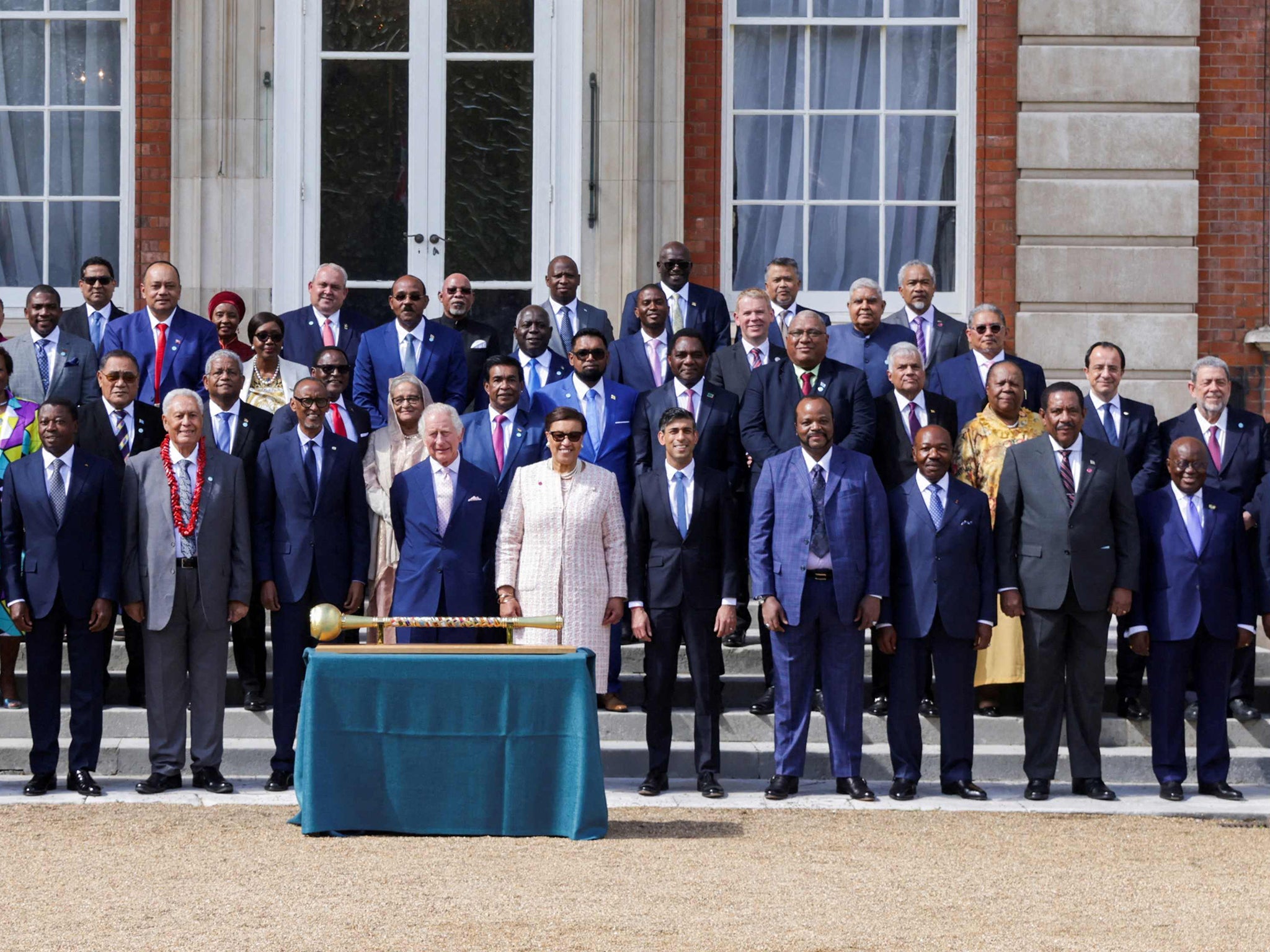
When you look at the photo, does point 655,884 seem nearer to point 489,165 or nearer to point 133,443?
point 133,443

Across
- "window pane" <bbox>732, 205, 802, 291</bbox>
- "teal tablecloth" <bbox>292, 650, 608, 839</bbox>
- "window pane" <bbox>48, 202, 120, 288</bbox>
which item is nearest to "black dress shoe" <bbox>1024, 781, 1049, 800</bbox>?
"teal tablecloth" <bbox>292, 650, 608, 839</bbox>

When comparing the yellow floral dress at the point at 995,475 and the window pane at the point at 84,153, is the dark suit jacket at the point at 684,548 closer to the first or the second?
the yellow floral dress at the point at 995,475

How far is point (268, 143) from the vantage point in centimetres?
1255

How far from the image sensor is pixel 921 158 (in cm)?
1298

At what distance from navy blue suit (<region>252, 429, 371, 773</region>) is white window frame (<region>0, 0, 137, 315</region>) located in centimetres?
431

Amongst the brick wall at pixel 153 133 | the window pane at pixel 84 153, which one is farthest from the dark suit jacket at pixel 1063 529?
the window pane at pixel 84 153

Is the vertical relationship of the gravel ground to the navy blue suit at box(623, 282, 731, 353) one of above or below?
below

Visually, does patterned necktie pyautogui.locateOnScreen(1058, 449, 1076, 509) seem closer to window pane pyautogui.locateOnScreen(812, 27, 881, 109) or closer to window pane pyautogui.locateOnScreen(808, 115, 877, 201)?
window pane pyautogui.locateOnScreen(808, 115, 877, 201)

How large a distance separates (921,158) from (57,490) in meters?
6.70

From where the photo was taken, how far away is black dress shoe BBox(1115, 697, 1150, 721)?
9.62 m

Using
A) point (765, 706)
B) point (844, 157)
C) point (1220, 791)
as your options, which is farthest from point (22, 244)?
point (1220, 791)

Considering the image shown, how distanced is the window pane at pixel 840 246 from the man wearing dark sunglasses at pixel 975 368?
2861 millimetres

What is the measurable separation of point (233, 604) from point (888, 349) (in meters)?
3.65

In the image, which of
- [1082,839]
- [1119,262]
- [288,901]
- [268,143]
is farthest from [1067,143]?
[288,901]
